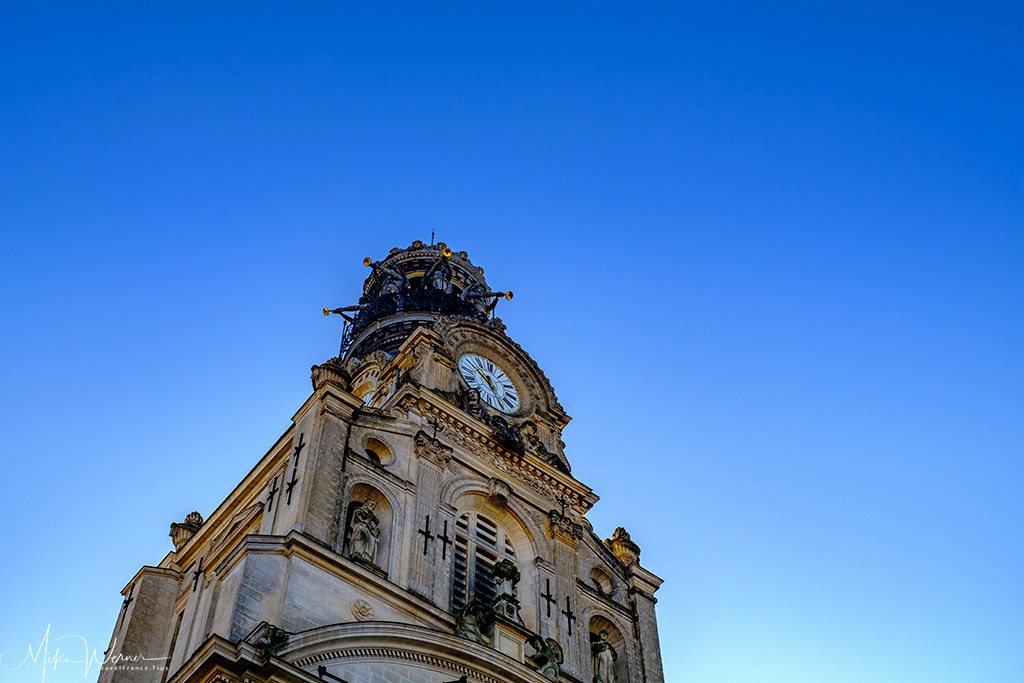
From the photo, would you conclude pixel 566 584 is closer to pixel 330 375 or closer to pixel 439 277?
pixel 330 375

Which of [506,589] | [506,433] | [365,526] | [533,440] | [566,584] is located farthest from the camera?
[533,440]

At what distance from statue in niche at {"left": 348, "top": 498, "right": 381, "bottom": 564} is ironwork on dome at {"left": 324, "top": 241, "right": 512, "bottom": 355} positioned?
1552 cm

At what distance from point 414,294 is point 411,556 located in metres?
19.7

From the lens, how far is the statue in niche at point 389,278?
160 feet

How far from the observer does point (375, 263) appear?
166 ft

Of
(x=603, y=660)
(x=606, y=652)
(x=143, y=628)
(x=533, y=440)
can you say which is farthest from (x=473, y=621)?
(x=533, y=440)

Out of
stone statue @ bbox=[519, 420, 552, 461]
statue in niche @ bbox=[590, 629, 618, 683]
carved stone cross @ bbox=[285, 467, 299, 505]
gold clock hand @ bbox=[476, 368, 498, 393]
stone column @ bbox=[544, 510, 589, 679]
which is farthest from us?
gold clock hand @ bbox=[476, 368, 498, 393]

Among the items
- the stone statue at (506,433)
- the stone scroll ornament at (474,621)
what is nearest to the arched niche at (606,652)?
the stone scroll ornament at (474,621)

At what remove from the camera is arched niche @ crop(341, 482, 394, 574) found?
28.1 m

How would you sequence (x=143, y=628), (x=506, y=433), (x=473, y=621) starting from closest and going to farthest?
(x=473, y=621), (x=143, y=628), (x=506, y=433)

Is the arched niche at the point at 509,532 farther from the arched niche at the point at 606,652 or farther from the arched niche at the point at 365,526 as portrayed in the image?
the arched niche at the point at 365,526

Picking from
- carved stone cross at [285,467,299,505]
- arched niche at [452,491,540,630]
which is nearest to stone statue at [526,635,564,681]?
arched niche at [452,491,540,630]

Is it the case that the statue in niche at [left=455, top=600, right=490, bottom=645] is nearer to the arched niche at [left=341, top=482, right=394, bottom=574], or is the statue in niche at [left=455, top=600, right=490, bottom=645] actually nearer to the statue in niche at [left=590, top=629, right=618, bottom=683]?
the arched niche at [left=341, top=482, right=394, bottom=574]

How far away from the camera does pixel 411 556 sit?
29141mm
